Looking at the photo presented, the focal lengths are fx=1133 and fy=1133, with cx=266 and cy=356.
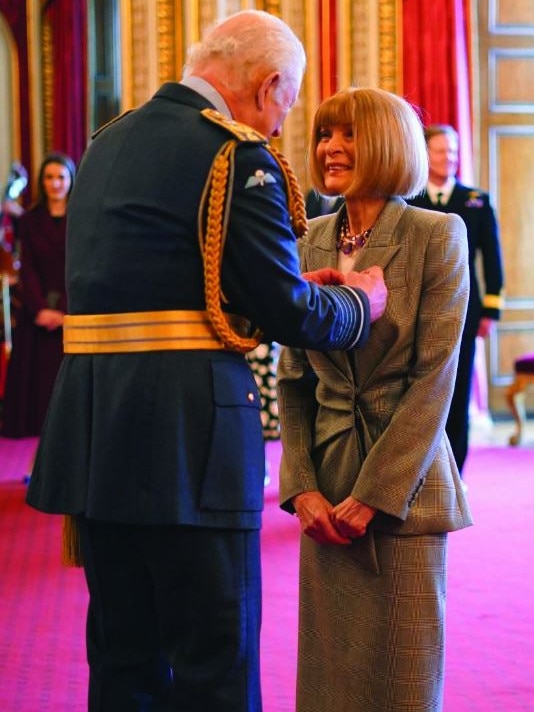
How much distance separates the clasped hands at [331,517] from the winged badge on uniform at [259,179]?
0.59 meters

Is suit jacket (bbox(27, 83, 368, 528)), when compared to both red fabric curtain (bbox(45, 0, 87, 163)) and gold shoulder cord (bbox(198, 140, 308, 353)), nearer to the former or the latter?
gold shoulder cord (bbox(198, 140, 308, 353))

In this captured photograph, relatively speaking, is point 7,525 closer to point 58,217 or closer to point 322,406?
point 58,217

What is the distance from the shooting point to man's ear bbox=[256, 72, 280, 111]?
193 cm

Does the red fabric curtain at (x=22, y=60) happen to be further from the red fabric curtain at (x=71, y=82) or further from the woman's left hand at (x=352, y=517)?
the woman's left hand at (x=352, y=517)

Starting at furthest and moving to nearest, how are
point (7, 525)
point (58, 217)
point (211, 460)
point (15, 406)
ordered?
point (15, 406)
point (58, 217)
point (7, 525)
point (211, 460)

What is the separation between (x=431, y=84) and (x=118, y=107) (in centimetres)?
267

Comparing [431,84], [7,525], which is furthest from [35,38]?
[7,525]

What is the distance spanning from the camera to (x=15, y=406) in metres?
6.92

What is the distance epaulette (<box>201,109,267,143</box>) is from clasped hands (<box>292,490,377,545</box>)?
657 millimetres

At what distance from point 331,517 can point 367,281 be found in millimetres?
435

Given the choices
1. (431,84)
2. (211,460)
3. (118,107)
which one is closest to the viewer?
(211,460)

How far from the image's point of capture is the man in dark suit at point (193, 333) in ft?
6.02

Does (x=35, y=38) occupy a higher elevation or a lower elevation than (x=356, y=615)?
higher

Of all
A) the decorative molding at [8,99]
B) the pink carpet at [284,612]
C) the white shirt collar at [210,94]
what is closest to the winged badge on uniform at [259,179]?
the white shirt collar at [210,94]
